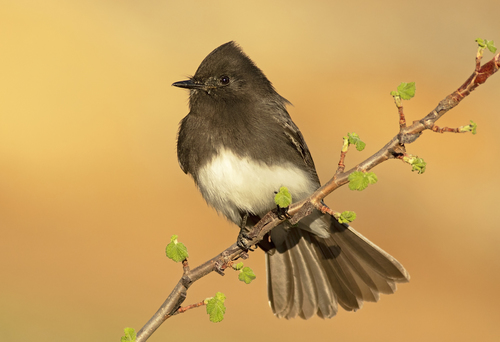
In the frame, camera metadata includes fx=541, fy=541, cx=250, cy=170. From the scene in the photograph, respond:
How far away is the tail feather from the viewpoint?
460cm

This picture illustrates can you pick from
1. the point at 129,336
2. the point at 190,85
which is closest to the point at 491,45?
the point at 129,336

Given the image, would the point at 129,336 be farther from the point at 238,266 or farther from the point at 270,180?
the point at 270,180

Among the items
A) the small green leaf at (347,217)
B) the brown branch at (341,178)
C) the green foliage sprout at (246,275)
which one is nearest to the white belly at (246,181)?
the brown branch at (341,178)

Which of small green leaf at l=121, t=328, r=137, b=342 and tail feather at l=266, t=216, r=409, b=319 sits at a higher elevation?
tail feather at l=266, t=216, r=409, b=319

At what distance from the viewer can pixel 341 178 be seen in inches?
92.3

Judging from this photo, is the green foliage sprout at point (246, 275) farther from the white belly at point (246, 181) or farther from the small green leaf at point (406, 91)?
the white belly at point (246, 181)

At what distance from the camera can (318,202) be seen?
249 cm

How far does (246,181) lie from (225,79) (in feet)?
3.47

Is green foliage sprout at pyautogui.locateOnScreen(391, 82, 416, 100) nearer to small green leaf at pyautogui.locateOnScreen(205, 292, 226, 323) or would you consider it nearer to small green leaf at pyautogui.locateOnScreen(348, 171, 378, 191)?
small green leaf at pyautogui.locateOnScreen(348, 171, 378, 191)

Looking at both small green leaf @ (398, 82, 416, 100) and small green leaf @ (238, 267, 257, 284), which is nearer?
small green leaf @ (398, 82, 416, 100)

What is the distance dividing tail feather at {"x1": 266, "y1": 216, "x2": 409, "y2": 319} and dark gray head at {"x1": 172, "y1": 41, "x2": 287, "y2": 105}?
142cm

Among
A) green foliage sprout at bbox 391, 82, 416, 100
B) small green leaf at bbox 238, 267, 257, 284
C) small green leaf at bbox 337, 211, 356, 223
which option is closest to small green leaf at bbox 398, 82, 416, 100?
green foliage sprout at bbox 391, 82, 416, 100

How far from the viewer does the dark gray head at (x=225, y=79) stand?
491cm

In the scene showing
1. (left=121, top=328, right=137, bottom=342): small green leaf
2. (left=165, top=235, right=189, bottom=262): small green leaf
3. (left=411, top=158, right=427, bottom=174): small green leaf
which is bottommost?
(left=121, top=328, right=137, bottom=342): small green leaf
